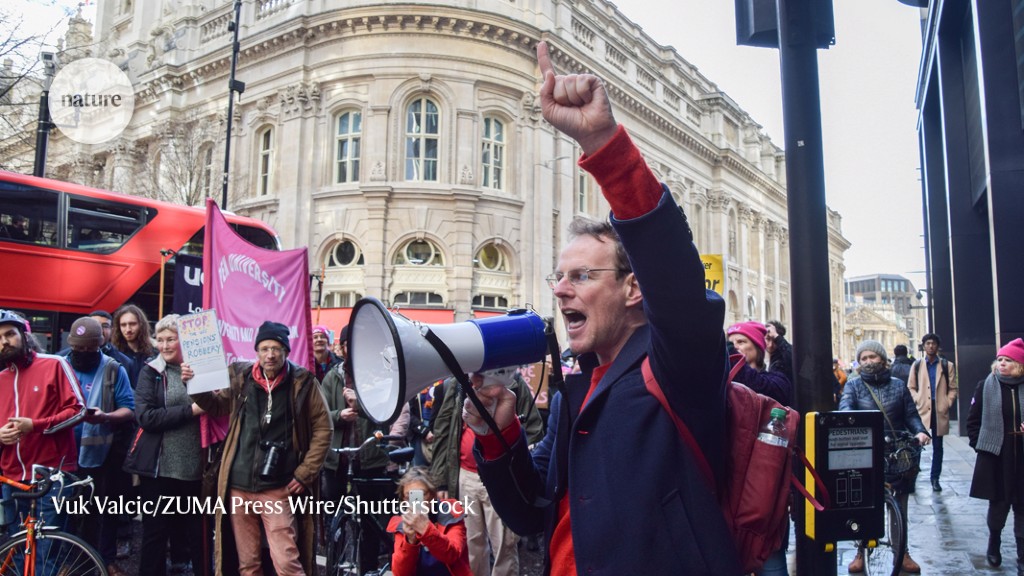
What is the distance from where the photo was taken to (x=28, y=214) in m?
12.4

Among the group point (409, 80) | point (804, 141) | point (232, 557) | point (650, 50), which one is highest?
point (650, 50)

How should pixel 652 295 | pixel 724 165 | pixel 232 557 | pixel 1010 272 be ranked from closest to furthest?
1. pixel 652 295
2. pixel 232 557
3. pixel 1010 272
4. pixel 724 165

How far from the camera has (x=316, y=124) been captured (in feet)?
88.0

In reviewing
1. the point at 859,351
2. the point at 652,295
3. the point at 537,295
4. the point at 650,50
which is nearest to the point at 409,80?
the point at 537,295

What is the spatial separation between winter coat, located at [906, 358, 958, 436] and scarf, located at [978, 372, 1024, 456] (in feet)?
13.2

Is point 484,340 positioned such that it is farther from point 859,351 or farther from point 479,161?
point 479,161

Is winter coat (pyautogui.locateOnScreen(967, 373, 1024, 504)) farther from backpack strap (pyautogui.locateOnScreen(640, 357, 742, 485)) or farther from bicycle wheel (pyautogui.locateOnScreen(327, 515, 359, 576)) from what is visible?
backpack strap (pyautogui.locateOnScreen(640, 357, 742, 485))

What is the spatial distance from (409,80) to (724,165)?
24793mm

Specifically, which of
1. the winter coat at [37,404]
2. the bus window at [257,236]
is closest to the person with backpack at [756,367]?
the winter coat at [37,404]

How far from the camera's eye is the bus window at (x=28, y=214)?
1205 centimetres

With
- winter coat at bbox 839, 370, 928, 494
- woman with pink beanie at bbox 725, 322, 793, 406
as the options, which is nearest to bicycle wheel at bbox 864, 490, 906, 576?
winter coat at bbox 839, 370, 928, 494

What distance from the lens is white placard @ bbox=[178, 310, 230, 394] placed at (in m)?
5.10

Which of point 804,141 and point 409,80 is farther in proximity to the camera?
point 409,80

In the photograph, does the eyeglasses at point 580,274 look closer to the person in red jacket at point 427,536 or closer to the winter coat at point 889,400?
the person in red jacket at point 427,536
